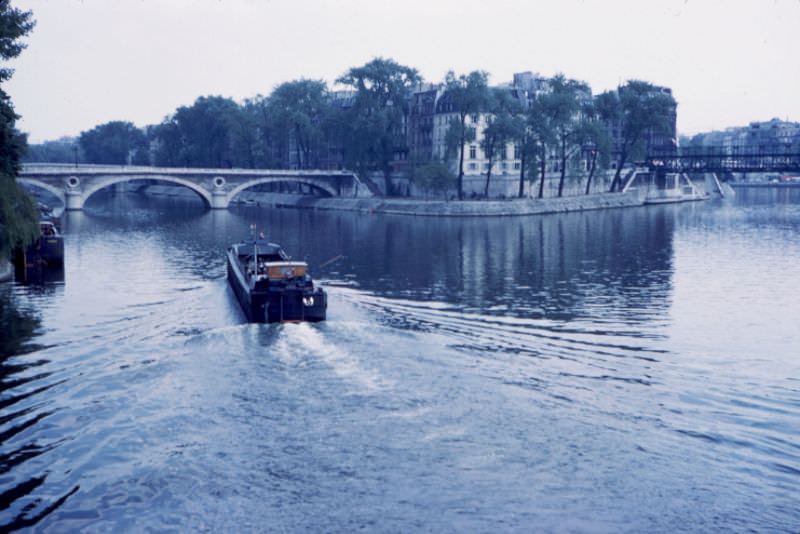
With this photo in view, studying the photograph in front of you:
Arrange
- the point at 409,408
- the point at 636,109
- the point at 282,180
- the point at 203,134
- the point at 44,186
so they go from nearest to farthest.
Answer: the point at 409,408
the point at 44,186
the point at 636,109
the point at 282,180
the point at 203,134

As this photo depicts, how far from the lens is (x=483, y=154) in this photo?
5522 inches

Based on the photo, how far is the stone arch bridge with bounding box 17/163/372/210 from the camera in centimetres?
12575

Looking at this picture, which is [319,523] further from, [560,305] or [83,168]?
[83,168]

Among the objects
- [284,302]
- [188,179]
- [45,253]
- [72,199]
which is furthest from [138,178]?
[284,302]

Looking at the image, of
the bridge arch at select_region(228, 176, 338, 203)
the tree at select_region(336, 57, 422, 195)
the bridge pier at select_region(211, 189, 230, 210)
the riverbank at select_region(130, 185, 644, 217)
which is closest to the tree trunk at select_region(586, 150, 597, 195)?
the riverbank at select_region(130, 185, 644, 217)

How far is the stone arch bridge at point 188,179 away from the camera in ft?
413

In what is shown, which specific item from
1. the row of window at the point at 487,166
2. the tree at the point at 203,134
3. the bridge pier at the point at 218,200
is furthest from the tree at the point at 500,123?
the tree at the point at 203,134

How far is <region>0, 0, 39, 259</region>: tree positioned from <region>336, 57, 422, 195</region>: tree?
8744 centimetres

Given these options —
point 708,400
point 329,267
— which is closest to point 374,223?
point 329,267

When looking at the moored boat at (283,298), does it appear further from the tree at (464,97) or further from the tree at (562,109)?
the tree at (562,109)

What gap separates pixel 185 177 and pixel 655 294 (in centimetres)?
Result: 10475

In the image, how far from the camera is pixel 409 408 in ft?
86.4

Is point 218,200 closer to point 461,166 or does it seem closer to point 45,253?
point 461,166

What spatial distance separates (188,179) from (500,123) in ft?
181
